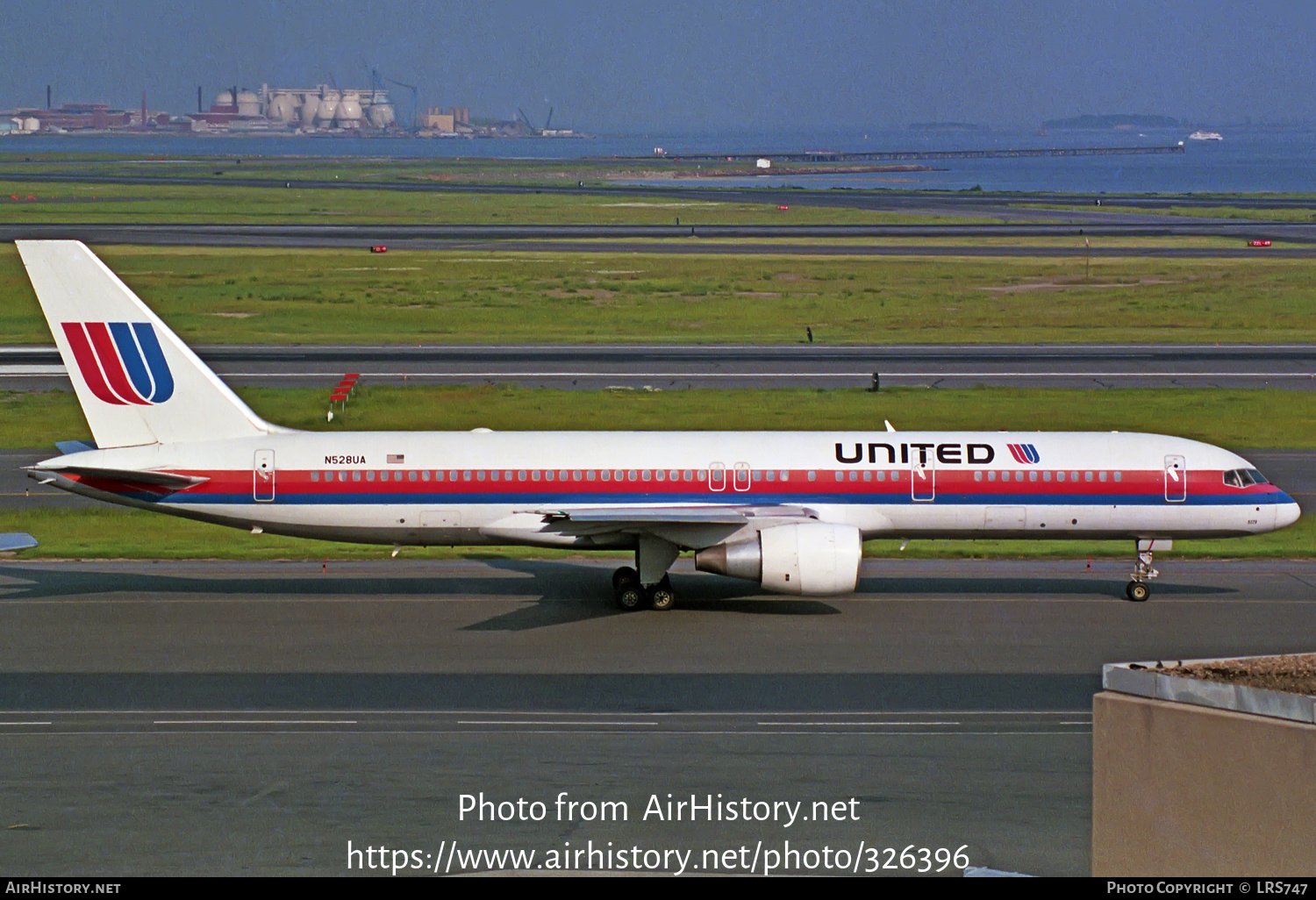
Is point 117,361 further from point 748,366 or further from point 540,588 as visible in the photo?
point 748,366

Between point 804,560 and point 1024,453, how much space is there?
6914 millimetres

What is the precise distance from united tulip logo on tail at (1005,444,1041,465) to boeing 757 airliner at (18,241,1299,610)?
0.05m

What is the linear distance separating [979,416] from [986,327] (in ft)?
99.9

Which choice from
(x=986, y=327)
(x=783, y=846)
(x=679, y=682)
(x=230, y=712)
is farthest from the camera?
(x=986, y=327)

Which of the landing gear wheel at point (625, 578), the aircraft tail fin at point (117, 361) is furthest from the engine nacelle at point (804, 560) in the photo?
the aircraft tail fin at point (117, 361)

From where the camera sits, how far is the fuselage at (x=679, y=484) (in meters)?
34.9

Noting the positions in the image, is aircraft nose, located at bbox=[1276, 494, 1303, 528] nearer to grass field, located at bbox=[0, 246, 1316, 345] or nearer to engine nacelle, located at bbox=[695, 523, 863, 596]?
engine nacelle, located at bbox=[695, 523, 863, 596]

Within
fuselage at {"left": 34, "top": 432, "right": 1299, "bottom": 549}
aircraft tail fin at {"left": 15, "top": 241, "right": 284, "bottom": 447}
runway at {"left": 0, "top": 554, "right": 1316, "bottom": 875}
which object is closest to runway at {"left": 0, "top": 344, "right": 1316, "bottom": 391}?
runway at {"left": 0, "top": 554, "right": 1316, "bottom": 875}

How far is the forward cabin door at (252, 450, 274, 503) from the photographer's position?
34.9 m

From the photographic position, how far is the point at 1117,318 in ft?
302

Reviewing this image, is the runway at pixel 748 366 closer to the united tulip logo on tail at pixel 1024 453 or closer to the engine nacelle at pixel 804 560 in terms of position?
the united tulip logo on tail at pixel 1024 453

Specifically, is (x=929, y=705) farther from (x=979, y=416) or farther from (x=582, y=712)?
(x=979, y=416)

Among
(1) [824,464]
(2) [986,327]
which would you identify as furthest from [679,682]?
(2) [986,327]

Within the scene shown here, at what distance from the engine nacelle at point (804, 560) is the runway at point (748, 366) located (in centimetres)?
3374
